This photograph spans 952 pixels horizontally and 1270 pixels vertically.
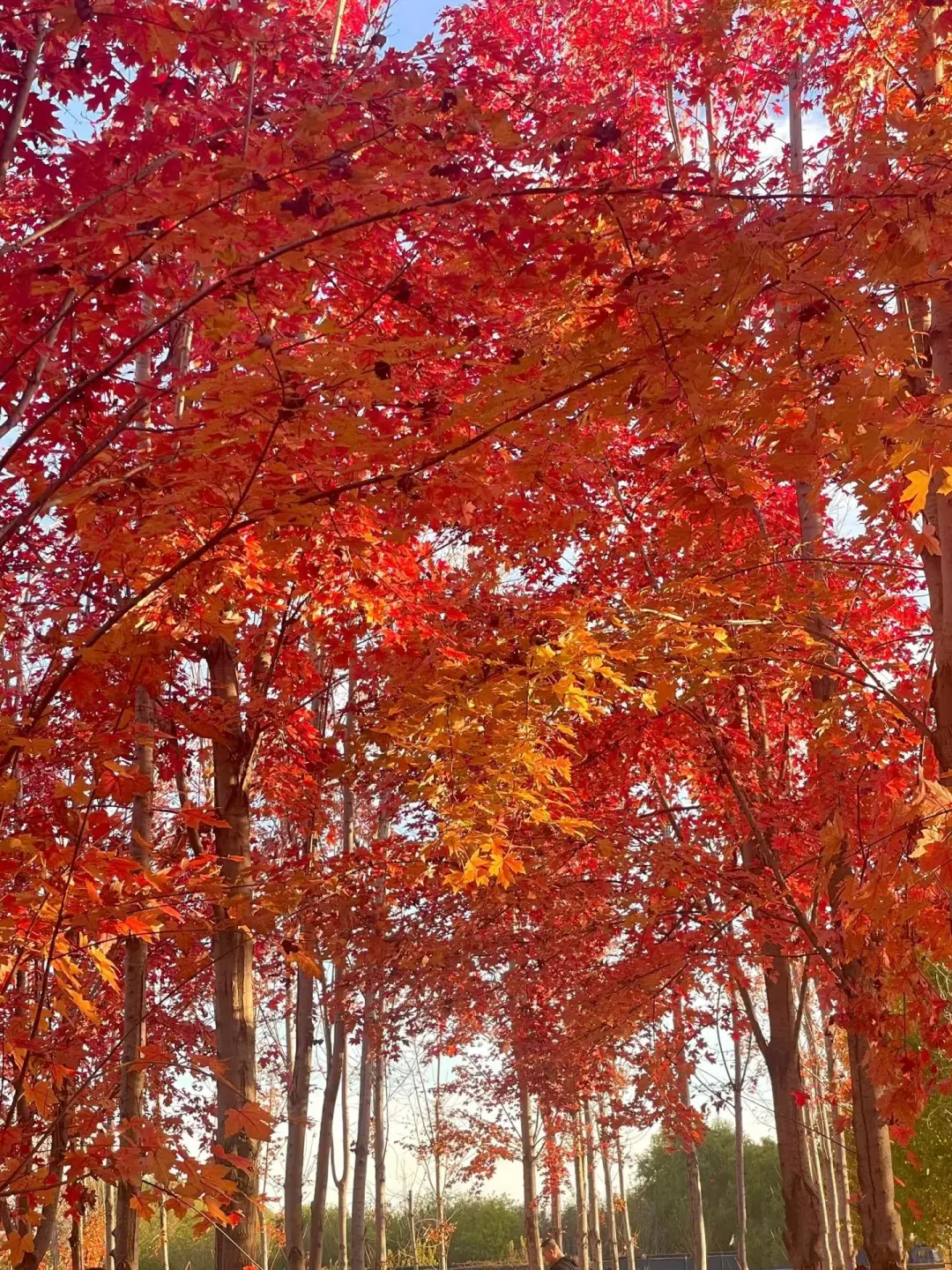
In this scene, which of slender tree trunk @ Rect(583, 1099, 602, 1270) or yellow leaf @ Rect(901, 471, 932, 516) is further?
slender tree trunk @ Rect(583, 1099, 602, 1270)

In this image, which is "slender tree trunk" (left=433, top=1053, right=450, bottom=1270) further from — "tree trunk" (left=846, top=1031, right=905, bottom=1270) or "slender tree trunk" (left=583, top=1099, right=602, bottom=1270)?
"tree trunk" (left=846, top=1031, right=905, bottom=1270)

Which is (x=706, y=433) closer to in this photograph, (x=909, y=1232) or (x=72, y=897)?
(x=72, y=897)

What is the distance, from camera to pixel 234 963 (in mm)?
6578

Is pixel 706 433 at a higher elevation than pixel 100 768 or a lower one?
higher

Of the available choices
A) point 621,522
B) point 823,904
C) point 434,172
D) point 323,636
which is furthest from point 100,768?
point 823,904

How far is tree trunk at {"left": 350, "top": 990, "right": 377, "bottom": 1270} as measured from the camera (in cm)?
1328

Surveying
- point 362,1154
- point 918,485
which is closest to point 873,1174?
point 918,485

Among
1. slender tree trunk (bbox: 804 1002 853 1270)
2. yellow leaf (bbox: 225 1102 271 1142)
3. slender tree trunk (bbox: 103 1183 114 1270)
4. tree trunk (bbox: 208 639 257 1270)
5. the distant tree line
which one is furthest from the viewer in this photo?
the distant tree line

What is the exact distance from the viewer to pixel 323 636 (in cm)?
663

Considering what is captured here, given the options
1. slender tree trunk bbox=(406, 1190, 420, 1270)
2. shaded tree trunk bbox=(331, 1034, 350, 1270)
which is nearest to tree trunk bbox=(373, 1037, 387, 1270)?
shaded tree trunk bbox=(331, 1034, 350, 1270)

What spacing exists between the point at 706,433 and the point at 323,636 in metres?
3.88

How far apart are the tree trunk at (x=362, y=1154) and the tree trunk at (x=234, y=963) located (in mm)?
6759

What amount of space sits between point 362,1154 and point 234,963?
29.0 feet

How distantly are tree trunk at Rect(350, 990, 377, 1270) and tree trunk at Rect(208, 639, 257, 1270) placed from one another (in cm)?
676
